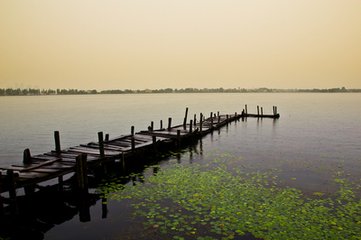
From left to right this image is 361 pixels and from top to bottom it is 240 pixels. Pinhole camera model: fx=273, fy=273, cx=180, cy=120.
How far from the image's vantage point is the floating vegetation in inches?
405

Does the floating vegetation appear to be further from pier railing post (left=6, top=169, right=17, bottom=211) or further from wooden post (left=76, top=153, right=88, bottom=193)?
pier railing post (left=6, top=169, right=17, bottom=211)

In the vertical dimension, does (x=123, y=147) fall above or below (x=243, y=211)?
above

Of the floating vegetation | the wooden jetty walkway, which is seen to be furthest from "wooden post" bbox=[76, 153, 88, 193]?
the floating vegetation

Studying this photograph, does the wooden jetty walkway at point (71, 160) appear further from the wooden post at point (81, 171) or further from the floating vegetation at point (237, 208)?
the floating vegetation at point (237, 208)

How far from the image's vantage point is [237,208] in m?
12.2

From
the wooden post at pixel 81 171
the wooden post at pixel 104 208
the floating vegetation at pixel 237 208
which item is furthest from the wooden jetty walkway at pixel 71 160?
the floating vegetation at pixel 237 208

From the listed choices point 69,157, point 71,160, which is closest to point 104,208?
point 71,160

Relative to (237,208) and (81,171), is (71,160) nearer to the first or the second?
(81,171)

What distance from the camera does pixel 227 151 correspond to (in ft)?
89.1

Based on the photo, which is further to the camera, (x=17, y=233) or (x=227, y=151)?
(x=227, y=151)

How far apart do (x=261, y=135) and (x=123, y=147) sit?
2324cm

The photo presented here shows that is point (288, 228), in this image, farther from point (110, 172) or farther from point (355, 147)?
point (355, 147)

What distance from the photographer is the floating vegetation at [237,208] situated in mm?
10281

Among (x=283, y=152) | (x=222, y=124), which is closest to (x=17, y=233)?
(x=283, y=152)
